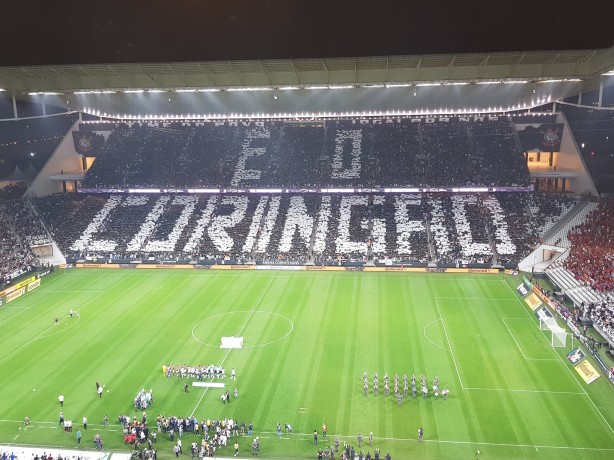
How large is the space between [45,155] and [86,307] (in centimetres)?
3069

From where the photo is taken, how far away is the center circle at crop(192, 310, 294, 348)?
3550 cm

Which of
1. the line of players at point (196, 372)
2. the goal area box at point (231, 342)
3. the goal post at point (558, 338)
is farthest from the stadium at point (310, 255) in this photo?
the line of players at point (196, 372)

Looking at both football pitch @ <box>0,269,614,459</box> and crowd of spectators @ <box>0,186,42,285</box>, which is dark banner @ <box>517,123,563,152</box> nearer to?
football pitch @ <box>0,269,614,459</box>

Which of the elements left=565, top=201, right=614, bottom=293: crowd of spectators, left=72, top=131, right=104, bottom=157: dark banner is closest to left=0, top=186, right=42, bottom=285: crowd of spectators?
left=72, top=131, right=104, bottom=157: dark banner

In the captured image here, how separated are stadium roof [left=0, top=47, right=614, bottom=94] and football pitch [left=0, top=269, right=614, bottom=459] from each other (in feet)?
51.5

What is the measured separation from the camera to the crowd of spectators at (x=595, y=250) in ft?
128

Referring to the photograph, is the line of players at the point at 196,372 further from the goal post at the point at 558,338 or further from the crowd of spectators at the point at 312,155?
the crowd of spectators at the point at 312,155

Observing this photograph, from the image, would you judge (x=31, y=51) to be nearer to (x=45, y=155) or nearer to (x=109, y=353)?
(x=109, y=353)

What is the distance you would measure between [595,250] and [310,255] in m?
25.7

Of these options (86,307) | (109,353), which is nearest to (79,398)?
(109,353)

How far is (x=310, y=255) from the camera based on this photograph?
55.0m

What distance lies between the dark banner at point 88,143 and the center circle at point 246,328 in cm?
4165

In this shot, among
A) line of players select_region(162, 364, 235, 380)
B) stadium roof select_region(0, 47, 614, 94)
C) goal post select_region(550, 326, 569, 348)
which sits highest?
goal post select_region(550, 326, 569, 348)

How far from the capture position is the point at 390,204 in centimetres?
6200
